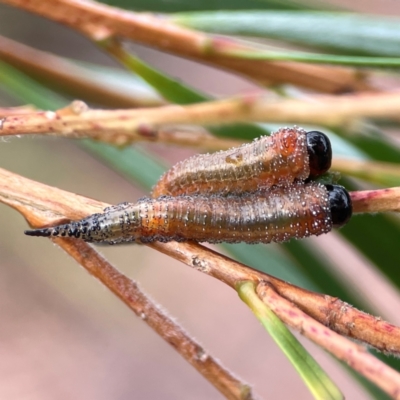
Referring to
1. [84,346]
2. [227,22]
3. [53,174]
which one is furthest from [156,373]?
[227,22]

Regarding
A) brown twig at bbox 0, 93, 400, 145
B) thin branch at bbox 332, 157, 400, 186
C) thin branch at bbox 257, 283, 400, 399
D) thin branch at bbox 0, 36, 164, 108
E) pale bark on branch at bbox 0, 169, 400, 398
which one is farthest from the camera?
thin branch at bbox 0, 36, 164, 108

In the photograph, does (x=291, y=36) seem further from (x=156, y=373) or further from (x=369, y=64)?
(x=156, y=373)

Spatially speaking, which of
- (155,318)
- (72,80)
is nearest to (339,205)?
(155,318)

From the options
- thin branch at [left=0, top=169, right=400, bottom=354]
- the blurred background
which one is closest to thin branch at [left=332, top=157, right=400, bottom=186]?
thin branch at [left=0, top=169, right=400, bottom=354]

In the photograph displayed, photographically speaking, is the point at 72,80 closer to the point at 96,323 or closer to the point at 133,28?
the point at 133,28

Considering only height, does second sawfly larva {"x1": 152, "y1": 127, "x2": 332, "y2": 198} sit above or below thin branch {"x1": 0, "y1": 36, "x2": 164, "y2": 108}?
above

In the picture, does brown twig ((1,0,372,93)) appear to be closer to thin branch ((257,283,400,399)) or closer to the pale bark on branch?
the pale bark on branch
